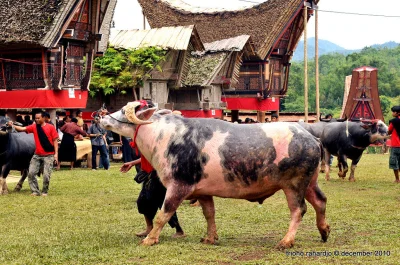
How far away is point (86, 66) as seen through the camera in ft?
98.1

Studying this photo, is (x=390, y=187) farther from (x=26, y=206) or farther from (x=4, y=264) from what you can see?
A: (x=4, y=264)

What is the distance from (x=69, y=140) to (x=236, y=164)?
14681mm

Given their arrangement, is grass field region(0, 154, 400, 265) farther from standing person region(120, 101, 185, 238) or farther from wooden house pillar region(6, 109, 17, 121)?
wooden house pillar region(6, 109, 17, 121)

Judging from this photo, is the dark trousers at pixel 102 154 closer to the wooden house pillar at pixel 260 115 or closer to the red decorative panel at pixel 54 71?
the red decorative panel at pixel 54 71

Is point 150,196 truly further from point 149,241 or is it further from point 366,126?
point 366,126

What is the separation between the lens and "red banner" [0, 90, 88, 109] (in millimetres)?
27580

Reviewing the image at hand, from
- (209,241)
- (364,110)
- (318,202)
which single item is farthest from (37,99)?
(364,110)

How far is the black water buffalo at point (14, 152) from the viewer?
651 inches

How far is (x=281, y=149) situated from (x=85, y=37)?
68.0 feet

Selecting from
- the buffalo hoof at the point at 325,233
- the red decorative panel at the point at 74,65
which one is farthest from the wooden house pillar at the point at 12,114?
the buffalo hoof at the point at 325,233

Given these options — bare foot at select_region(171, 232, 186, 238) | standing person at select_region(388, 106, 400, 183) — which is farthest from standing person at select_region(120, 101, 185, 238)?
standing person at select_region(388, 106, 400, 183)

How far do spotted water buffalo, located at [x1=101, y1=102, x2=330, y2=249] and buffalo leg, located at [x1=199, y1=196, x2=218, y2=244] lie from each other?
0.04ft

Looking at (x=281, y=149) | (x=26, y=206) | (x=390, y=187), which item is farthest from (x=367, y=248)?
(x=390, y=187)

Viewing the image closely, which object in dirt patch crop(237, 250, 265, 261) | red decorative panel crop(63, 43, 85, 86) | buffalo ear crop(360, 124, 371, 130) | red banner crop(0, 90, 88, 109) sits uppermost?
red decorative panel crop(63, 43, 85, 86)
